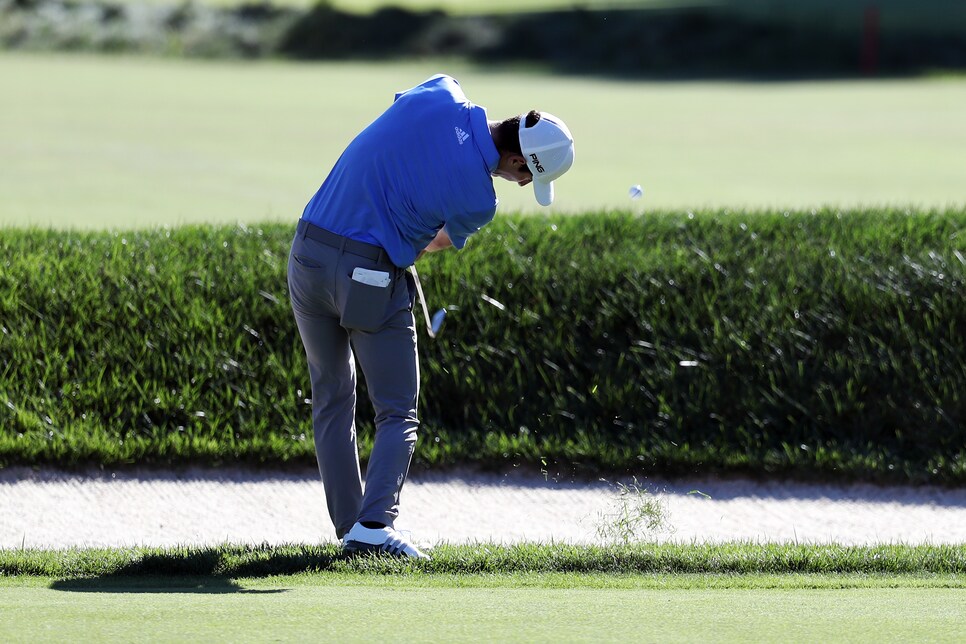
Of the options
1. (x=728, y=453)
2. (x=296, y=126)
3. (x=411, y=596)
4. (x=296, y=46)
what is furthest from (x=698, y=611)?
(x=296, y=46)

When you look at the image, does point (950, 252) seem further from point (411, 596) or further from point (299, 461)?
point (411, 596)

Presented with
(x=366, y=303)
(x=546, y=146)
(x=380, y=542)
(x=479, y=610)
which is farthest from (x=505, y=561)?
(x=546, y=146)

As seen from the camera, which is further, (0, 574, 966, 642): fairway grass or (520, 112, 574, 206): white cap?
(520, 112, 574, 206): white cap

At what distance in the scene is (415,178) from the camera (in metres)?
4.82

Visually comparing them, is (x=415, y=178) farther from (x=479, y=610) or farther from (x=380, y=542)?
(x=479, y=610)

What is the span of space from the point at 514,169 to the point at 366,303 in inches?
26.8

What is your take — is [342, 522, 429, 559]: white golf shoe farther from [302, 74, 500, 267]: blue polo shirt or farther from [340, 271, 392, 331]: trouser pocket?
[302, 74, 500, 267]: blue polo shirt

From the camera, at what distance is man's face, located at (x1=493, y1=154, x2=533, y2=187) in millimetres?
4863

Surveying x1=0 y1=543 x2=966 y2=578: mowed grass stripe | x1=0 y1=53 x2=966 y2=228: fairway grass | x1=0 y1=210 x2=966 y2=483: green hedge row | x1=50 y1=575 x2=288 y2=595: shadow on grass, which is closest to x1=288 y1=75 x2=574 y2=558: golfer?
x1=0 y1=543 x2=966 y2=578: mowed grass stripe

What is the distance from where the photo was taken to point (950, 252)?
739cm

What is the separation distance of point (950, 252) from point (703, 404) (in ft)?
5.51

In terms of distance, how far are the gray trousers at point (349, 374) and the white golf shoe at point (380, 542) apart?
51mm

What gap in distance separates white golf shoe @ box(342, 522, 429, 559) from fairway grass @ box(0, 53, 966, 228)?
4851mm

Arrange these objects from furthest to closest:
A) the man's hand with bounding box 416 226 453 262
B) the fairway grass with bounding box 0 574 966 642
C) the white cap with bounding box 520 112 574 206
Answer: the man's hand with bounding box 416 226 453 262 → the white cap with bounding box 520 112 574 206 → the fairway grass with bounding box 0 574 966 642
